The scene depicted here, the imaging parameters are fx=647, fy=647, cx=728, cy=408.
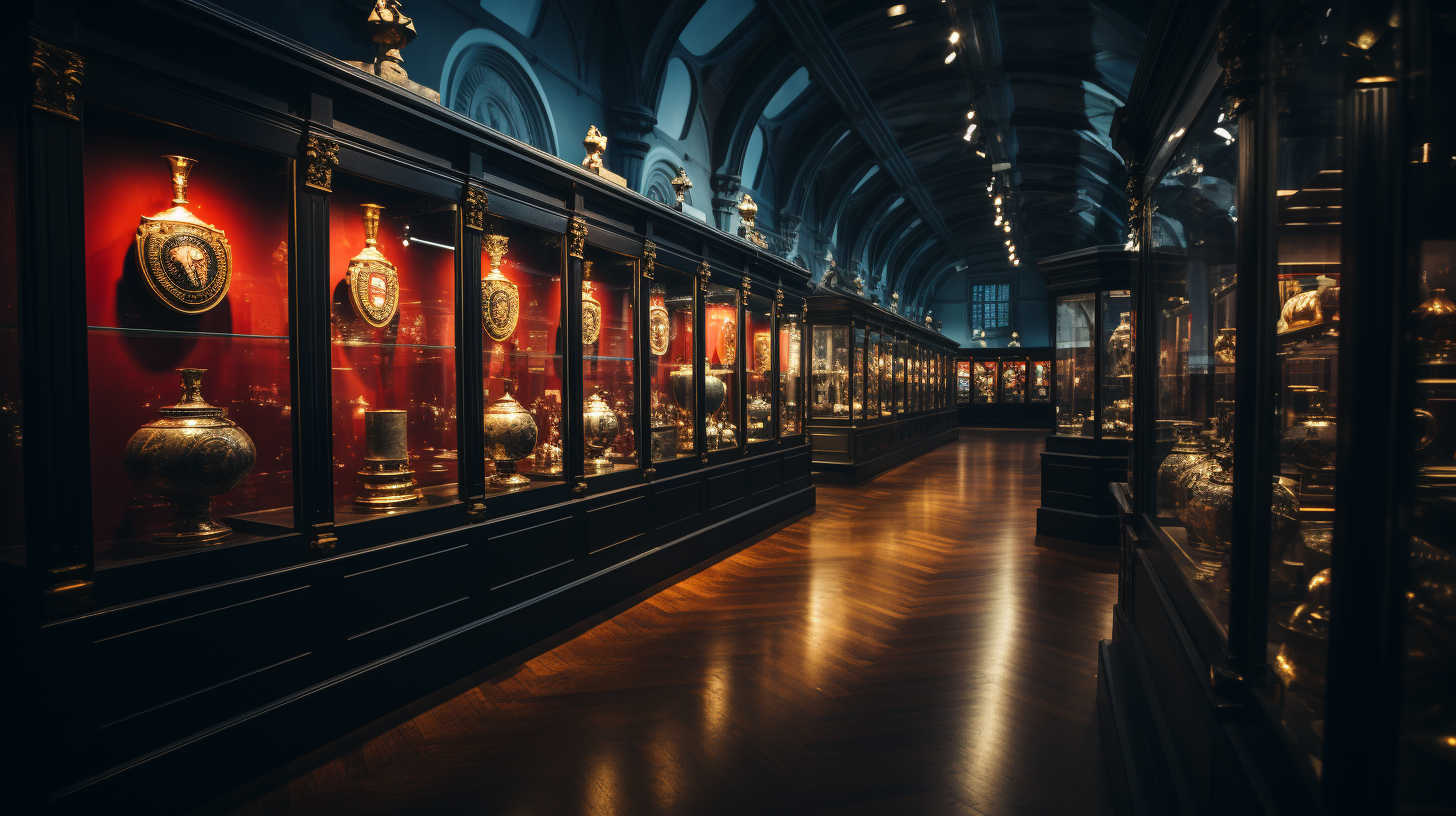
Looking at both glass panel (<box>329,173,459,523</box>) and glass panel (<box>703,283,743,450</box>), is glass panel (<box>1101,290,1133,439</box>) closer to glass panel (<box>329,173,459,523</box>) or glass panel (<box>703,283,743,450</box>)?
glass panel (<box>703,283,743,450</box>)

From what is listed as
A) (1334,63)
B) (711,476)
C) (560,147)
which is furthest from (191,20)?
(711,476)

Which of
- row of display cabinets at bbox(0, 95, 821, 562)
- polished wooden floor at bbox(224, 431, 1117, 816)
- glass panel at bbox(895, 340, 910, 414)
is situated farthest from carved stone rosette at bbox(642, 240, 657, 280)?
glass panel at bbox(895, 340, 910, 414)

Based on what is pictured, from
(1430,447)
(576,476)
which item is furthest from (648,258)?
(1430,447)

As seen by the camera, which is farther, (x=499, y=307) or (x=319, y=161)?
(x=499, y=307)

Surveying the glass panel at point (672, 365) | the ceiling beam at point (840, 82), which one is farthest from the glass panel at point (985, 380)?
the glass panel at point (672, 365)

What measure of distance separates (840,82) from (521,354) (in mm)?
7922

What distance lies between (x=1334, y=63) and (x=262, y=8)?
4.19 meters

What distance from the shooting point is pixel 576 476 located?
3.95 meters

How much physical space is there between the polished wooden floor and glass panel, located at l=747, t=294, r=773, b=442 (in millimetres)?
1902

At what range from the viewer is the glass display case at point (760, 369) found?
20.8ft

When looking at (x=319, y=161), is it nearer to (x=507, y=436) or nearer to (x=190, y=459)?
(x=190, y=459)

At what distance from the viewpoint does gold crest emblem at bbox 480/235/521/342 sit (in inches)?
141

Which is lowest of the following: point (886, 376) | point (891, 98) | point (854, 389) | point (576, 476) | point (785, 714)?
point (785, 714)

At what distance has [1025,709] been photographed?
9.23ft
